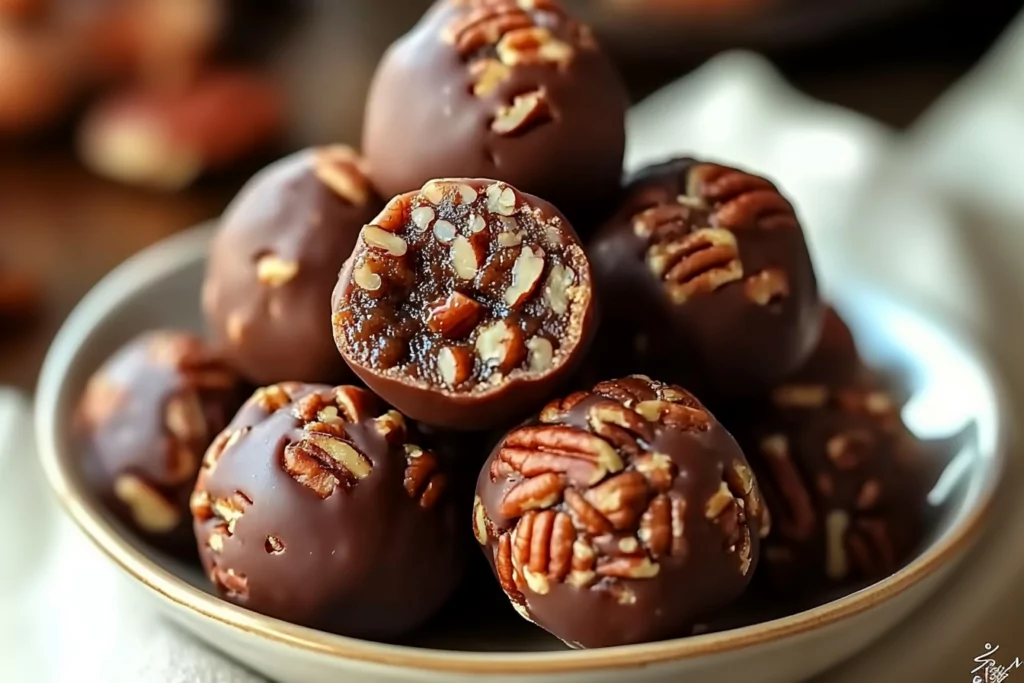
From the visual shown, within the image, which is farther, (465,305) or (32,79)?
(32,79)

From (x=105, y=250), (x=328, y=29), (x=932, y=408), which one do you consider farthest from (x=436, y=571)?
(x=328, y=29)

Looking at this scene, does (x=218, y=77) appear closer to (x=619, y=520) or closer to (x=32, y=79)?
(x=32, y=79)

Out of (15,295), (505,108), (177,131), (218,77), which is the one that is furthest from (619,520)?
(218,77)

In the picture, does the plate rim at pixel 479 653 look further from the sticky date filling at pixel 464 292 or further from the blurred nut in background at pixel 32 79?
the blurred nut in background at pixel 32 79

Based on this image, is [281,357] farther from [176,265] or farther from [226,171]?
[226,171]

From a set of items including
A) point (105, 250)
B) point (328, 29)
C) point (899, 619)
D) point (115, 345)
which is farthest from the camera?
point (328, 29)
